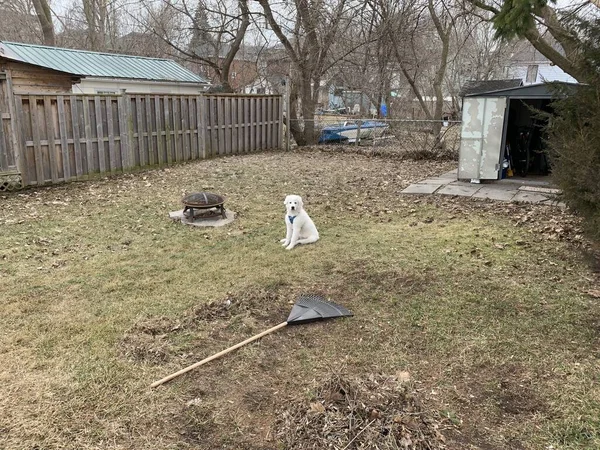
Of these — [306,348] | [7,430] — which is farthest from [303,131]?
[7,430]

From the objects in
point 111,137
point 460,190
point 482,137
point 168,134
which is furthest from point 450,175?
point 111,137

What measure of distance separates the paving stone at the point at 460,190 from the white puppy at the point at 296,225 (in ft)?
12.8

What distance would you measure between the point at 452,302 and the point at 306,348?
150cm

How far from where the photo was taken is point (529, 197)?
27.6 feet

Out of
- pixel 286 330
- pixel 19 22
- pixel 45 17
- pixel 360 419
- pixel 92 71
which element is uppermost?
pixel 19 22

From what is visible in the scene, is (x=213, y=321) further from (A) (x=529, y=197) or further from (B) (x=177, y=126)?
(B) (x=177, y=126)

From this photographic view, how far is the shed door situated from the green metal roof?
35.3ft

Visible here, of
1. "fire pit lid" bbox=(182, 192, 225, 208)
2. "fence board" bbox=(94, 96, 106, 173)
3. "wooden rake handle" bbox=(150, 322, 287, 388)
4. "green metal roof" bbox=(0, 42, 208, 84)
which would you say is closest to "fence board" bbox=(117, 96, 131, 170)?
"fence board" bbox=(94, 96, 106, 173)

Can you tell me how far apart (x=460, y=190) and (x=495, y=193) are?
0.62 meters

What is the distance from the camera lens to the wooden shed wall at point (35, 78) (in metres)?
12.1

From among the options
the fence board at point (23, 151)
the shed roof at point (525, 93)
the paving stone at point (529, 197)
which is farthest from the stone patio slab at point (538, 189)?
the fence board at point (23, 151)

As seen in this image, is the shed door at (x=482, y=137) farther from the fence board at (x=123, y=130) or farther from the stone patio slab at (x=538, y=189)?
the fence board at (x=123, y=130)

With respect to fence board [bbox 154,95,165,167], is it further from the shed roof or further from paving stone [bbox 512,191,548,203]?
paving stone [bbox 512,191,548,203]

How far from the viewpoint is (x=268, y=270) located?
499 cm
